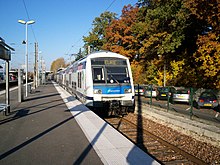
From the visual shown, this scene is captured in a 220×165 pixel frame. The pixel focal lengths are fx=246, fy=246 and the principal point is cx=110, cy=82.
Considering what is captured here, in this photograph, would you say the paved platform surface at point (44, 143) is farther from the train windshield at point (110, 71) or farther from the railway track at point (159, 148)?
the train windshield at point (110, 71)

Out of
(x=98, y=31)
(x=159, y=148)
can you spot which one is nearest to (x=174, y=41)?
(x=159, y=148)

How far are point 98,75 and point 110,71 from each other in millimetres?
660

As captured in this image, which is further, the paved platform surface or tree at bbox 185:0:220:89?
tree at bbox 185:0:220:89

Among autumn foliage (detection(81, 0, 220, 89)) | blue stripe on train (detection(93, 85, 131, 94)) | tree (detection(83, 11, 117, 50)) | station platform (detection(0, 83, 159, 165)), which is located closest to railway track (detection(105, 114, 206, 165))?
station platform (detection(0, 83, 159, 165))

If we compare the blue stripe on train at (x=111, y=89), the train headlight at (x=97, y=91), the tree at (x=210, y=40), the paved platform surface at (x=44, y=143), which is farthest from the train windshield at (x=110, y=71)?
the tree at (x=210, y=40)

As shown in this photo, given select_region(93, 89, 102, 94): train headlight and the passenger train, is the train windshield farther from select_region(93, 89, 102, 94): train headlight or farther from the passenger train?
select_region(93, 89, 102, 94): train headlight

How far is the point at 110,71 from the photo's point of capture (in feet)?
41.5

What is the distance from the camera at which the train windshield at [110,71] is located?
1242 centimetres

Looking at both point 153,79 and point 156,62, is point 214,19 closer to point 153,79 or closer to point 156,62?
point 156,62

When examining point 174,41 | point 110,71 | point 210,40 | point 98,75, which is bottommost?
point 98,75

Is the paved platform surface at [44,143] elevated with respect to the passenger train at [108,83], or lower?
lower

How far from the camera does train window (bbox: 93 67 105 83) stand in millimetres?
12324

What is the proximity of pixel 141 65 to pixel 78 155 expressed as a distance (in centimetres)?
3311

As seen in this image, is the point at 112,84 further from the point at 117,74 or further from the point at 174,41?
the point at 174,41
